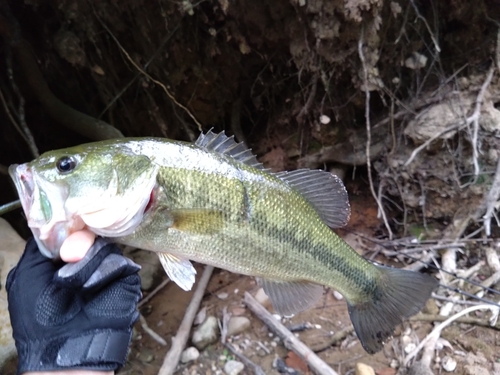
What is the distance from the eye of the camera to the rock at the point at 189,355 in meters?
2.63

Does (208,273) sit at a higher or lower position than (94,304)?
lower

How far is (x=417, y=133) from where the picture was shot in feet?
9.38

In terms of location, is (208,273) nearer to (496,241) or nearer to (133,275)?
(133,275)

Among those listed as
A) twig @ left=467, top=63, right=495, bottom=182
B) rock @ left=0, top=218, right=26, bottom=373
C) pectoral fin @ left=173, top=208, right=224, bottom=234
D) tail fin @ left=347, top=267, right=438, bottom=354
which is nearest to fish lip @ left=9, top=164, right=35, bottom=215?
pectoral fin @ left=173, top=208, right=224, bottom=234

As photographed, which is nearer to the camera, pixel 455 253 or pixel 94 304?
pixel 94 304

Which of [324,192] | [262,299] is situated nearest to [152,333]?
[262,299]

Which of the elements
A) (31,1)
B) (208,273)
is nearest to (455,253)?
(208,273)

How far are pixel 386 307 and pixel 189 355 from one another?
58.4 inches

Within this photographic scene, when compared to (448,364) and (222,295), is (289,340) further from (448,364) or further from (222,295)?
(448,364)

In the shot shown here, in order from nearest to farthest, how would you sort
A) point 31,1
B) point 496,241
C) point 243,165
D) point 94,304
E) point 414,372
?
point 94,304
point 243,165
point 414,372
point 31,1
point 496,241

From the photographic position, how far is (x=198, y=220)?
149 centimetres

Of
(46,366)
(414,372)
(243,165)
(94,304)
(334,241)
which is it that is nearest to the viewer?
(46,366)

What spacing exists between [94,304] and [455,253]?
8.18 feet

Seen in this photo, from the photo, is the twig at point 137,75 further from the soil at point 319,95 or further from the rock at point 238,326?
the rock at point 238,326
